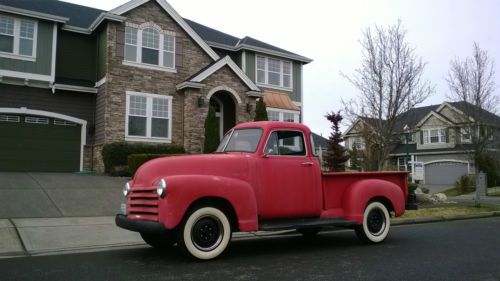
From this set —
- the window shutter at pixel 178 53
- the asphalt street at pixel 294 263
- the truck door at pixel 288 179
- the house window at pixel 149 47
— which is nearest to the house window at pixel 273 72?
the window shutter at pixel 178 53

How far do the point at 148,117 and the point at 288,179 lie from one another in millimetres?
13611

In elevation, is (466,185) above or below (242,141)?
below

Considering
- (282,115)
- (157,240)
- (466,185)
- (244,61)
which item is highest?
(244,61)

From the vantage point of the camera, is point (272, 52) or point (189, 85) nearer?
point (189, 85)

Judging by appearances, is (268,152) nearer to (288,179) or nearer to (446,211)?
(288,179)

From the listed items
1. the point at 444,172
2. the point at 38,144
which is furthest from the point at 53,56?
the point at 444,172

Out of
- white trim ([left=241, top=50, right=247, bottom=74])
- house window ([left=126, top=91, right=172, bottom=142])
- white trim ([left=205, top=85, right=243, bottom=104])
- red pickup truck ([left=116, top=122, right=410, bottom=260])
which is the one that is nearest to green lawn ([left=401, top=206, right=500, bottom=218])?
red pickup truck ([left=116, top=122, right=410, bottom=260])

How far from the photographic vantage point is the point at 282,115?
24.7m

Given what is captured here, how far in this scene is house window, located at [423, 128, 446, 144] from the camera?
4171 cm

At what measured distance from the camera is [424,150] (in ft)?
141

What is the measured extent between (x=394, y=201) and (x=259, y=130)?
3157mm

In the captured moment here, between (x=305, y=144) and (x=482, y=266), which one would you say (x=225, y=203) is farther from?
(x=482, y=266)

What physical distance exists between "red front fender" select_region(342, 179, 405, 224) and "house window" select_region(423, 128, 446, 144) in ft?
116

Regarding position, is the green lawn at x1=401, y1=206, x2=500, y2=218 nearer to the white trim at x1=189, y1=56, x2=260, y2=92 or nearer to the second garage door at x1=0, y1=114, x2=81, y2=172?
the white trim at x1=189, y1=56, x2=260, y2=92
